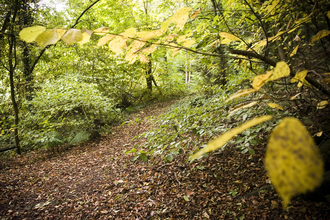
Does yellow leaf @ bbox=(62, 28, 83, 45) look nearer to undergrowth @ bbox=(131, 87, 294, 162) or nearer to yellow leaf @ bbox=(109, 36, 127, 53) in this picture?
yellow leaf @ bbox=(109, 36, 127, 53)

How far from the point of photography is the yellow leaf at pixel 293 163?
0.77 ft

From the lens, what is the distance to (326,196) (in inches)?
67.7

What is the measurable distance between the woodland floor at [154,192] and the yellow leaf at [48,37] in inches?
66.8

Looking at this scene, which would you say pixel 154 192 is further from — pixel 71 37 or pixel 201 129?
pixel 71 37

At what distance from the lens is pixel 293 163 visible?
24 centimetres

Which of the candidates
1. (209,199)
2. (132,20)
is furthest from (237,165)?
(132,20)

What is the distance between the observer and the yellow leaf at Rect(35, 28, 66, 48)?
510 mm

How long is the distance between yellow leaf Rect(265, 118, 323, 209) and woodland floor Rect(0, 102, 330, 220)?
6.49 feet

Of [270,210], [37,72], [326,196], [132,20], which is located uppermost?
[132,20]

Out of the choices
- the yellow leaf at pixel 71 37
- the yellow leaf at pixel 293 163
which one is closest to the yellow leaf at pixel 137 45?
the yellow leaf at pixel 71 37

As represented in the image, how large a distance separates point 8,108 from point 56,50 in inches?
136

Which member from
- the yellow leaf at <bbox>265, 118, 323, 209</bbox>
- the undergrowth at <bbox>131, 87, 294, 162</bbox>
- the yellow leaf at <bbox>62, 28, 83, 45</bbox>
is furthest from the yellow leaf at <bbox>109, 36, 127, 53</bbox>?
the undergrowth at <bbox>131, 87, 294, 162</bbox>

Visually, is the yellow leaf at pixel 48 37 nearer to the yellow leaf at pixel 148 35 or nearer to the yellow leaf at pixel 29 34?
the yellow leaf at pixel 29 34

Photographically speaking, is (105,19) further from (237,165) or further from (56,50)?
(237,165)
